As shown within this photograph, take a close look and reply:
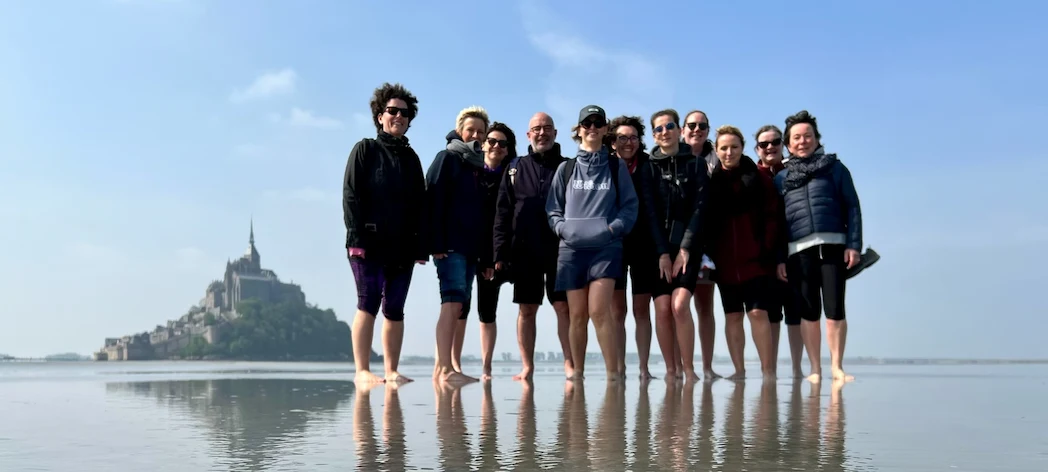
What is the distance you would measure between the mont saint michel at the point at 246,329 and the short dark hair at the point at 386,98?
522 ft

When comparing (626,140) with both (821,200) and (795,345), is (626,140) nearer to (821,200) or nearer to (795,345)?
(821,200)

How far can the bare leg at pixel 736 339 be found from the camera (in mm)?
8039

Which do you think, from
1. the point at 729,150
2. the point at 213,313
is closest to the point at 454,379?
the point at 729,150

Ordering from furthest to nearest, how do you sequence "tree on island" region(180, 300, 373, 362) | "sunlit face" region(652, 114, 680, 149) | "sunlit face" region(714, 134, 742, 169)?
"tree on island" region(180, 300, 373, 362), "sunlit face" region(714, 134, 742, 169), "sunlit face" region(652, 114, 680, 149)

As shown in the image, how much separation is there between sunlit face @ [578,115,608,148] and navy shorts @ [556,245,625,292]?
906 millimetres

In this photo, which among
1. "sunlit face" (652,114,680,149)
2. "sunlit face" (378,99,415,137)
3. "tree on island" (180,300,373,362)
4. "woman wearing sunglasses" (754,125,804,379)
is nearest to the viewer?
"sunlit face" (378,99,415,137)

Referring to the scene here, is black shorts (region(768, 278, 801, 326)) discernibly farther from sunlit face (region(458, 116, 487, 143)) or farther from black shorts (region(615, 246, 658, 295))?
sunlit face (region(458, 116, 487, 143))

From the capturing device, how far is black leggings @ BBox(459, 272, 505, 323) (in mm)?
8266

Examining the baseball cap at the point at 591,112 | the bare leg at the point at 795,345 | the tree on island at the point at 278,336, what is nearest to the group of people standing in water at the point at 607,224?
the baseball cap at the point at 591,112

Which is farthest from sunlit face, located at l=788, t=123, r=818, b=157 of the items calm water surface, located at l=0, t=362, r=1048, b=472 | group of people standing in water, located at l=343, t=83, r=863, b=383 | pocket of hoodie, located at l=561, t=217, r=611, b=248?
calm water surface, located at l=0, t=362, r=1048, b=472

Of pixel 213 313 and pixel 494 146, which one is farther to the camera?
pixel 213 313

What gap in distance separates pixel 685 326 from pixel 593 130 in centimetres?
193

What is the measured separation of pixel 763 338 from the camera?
8.05 metres

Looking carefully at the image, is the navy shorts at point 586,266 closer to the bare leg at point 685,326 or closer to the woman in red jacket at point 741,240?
the bare leg at point 685,326
